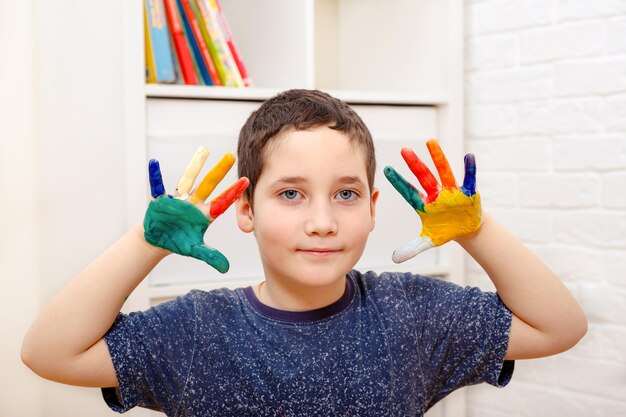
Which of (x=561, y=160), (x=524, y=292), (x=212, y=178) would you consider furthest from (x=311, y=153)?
(x=561, y=160)

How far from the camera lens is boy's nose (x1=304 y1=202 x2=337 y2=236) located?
99cm

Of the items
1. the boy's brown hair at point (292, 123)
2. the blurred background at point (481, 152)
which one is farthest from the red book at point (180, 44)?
the boy's brown hair at point (292, 123)

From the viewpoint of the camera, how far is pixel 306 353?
104cm

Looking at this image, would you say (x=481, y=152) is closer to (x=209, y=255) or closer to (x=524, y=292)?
(x=524, y=292)

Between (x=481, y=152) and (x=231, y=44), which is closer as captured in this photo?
(x=231, y=44)

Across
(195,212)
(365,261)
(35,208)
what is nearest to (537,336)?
(195,212)

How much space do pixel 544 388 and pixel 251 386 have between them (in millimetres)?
1074

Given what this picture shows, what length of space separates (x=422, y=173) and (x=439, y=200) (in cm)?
4

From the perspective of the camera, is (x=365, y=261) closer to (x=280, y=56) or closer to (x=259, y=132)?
(x=280, y=56)

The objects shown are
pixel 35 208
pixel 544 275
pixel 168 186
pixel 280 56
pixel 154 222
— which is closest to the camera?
pixel 154 222

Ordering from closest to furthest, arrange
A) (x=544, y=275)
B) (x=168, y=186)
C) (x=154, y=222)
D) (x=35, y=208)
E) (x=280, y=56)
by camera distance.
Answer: (x=154, y=222)
(x=544, y=275)
(x=35, y=208)
(x=168, y=186)
(x=280, y=56)

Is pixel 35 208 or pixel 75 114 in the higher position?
pixel 75 114

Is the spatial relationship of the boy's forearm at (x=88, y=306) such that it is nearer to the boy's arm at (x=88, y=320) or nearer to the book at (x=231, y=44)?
the boy's arm at (x=88, y=320)

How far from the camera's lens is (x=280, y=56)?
186 cm
